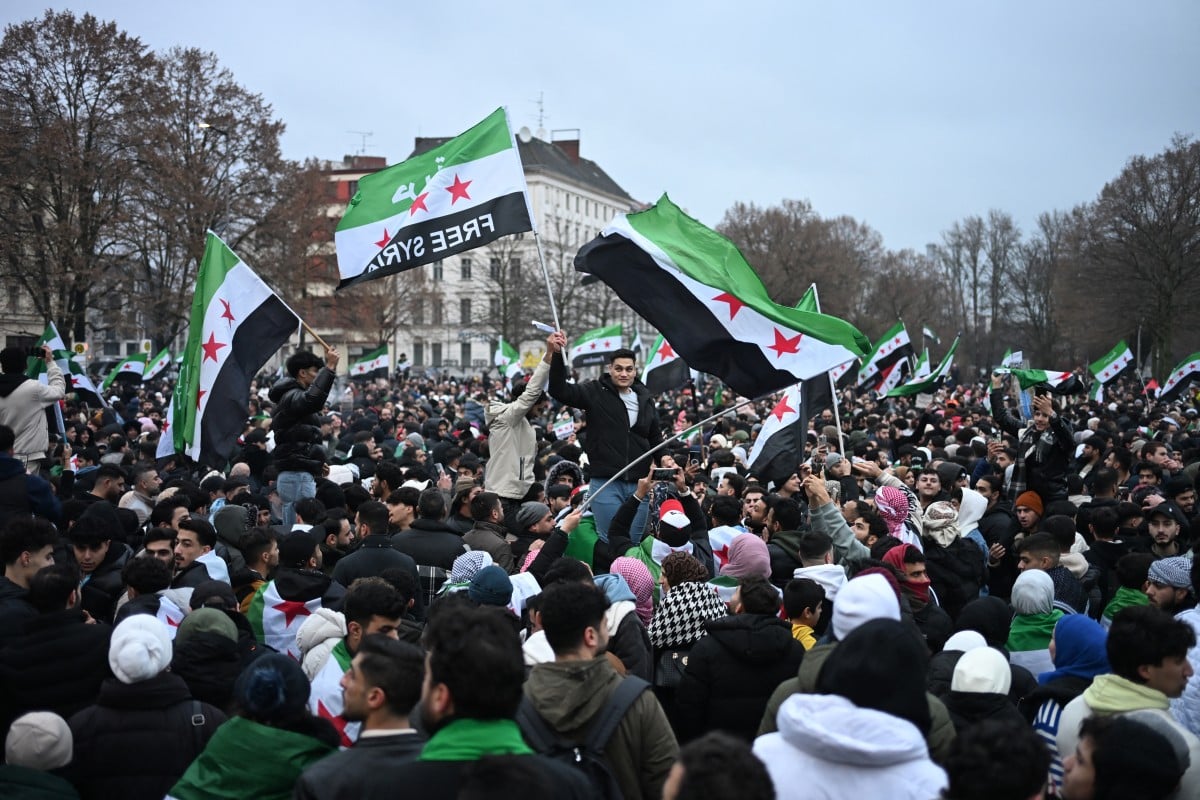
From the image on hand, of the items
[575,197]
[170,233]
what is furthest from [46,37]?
[575,197]

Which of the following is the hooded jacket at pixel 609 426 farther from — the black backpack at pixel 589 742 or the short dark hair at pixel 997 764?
the short dark hair at pixel 997 764

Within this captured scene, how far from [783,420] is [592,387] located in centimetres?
335

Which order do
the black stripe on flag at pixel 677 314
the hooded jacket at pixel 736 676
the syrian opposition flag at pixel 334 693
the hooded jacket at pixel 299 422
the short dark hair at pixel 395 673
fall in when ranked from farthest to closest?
the hooded jacket at pixel 299 422
the black stripe on flag at pixel 677 314
the hooded jacket at pixel 736 676
the syrian opposition flag at pixel 334 693
the short dark hair at pixel 395 673

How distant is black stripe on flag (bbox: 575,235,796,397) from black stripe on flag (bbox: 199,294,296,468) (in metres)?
3.08

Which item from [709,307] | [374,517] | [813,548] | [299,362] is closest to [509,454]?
[299,362]

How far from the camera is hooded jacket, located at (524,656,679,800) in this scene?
13.1ft

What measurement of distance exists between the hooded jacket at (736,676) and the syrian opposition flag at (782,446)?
6.02 metres

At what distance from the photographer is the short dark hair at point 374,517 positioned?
23.3 ft

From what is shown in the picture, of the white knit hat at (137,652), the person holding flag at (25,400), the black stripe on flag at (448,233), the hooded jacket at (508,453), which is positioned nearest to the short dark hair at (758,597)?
the white knit hat at (137,652)

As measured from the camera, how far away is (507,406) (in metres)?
10.4

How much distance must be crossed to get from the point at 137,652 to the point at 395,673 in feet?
4.14

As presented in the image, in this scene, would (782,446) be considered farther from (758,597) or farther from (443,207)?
(758,597)

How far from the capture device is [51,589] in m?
4.98

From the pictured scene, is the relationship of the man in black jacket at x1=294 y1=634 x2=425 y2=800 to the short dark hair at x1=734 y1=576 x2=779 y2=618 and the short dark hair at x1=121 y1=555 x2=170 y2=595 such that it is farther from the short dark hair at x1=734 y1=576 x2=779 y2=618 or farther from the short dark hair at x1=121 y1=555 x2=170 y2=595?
the short dark hair at x1=121 y1=555 x2=170 y2=595
